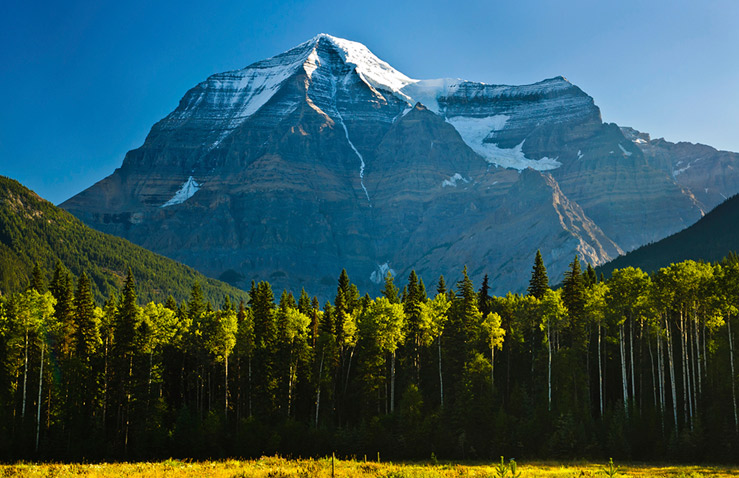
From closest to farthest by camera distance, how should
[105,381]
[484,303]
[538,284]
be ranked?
1. [105,381]
2. [484,303]
3. [538,284]

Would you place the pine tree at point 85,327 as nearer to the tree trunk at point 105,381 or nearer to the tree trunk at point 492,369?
the tree trunk at point 105,381

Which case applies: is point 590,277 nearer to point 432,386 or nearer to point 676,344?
point 676,344

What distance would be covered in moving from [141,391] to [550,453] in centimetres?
4279

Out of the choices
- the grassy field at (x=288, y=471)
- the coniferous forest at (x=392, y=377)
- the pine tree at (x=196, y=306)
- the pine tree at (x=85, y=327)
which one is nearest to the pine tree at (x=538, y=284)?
the coniferous forest at (x=392, y=377)

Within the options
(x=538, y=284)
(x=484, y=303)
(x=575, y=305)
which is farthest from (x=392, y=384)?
(x=538, y=284)

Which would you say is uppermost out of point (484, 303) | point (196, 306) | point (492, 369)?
point (196, 306)

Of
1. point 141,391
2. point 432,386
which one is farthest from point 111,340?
point 432,386

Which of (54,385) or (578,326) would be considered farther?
(578,326)

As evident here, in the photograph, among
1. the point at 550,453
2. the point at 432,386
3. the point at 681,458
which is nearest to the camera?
the point at 681,458

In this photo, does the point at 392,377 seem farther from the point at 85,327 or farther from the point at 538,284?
the point at 85,327

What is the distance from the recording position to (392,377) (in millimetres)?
83375

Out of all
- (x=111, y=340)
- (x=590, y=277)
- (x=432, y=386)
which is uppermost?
(x=590, y=277)

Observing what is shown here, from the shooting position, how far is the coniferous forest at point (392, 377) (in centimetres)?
7188

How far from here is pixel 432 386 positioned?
286ft
